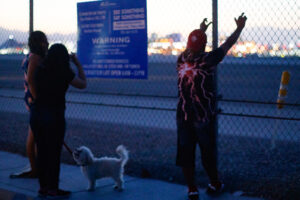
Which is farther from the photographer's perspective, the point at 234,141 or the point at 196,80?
the point at 234,141

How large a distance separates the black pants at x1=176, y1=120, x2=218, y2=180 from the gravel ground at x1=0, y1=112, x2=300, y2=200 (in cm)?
72

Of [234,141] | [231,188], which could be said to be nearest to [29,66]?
[231,188]

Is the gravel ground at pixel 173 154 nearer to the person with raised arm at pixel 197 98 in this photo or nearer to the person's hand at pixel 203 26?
the person with raised arm at pixel 197 98

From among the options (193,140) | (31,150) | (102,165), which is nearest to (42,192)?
(102,165)

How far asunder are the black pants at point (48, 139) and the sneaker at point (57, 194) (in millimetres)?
45

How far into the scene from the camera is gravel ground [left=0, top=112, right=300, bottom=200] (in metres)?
5.33

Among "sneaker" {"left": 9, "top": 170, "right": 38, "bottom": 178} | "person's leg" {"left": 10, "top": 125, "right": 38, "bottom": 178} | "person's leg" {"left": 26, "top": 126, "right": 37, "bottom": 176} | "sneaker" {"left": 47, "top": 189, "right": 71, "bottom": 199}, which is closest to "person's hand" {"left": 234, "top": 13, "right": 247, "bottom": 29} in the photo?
"sneaker" {"left": 47, "top": 189, "right": 71, "bottom": 199}

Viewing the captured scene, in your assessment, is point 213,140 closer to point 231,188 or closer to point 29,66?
point 231,188

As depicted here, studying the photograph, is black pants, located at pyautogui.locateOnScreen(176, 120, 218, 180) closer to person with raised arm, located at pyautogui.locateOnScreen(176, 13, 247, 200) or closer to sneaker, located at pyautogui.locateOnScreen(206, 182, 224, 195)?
person with raised arm, located at pyautogui.locateOnScreen(176, 13, 247, 200)

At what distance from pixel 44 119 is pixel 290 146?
15.6 ft

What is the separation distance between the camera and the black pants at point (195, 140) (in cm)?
463

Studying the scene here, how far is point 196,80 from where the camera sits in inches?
180

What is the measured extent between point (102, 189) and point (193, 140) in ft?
4.59

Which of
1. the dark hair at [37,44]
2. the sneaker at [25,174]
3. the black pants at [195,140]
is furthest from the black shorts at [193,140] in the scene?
the sneaker at [25,174]
